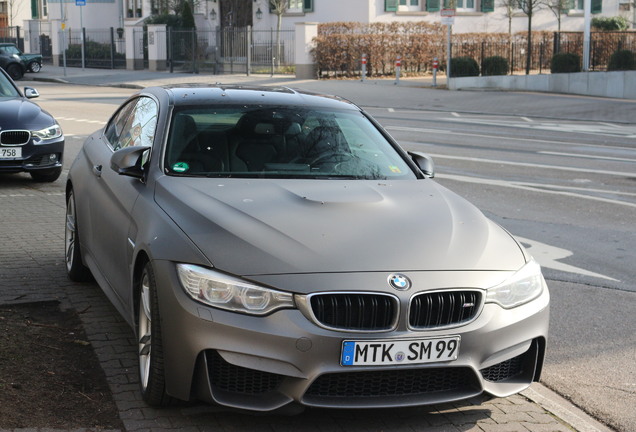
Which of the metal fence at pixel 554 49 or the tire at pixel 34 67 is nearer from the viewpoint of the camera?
the metal fence at pixel 554 49

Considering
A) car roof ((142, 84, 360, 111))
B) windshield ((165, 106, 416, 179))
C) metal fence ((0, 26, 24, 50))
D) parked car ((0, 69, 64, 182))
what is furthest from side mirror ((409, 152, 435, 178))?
metal fence ((0, 26, 24, 50))

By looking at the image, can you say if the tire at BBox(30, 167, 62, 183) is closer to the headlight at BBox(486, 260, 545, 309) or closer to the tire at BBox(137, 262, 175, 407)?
the tire at BBox(137, 262, 175, 407)

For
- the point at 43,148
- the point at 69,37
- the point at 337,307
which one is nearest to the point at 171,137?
the point at 337,307

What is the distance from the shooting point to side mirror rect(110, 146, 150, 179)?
18.8 ft

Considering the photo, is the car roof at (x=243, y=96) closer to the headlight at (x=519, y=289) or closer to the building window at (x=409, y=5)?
the headlight at (x=519, y=289)

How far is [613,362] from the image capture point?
19.5 ft

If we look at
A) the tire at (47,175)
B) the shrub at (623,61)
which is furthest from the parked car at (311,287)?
the shrub at (623,61)

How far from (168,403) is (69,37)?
53.8 meters

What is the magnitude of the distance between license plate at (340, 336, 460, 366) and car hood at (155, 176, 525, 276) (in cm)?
34

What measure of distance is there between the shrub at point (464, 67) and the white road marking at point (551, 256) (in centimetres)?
2704

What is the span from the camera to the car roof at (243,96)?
6.26 meters

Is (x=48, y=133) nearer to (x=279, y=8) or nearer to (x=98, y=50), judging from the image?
(x=279, y=8)

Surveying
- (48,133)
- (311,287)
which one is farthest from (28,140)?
(311,287)

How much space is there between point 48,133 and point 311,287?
909 centimetres
